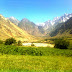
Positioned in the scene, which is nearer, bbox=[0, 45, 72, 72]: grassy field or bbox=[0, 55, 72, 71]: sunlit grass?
bbox=[0, 45, 72, 72]: grassy field

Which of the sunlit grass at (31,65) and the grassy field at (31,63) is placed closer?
the grassy field at (31,63)

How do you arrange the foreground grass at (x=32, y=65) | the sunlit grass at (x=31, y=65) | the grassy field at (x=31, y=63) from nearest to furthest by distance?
the grassy field at (x=31, y=63)
the foreground grass at (x=32, y=65)
the sunlit grass at (x=31, y=65)

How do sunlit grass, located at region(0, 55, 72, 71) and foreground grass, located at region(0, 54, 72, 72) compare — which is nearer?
foreground grass, located at region(0, 54, 72, 72)

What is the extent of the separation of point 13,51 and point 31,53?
6.63m

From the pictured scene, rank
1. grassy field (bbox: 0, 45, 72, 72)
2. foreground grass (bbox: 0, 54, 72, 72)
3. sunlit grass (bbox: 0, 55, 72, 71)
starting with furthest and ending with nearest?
1. sunlit grass (bbox: 0, 55, 72, 71)
2. foreground grass (bbox: 0, 54, 72, 72)
3. grassy field (bbox: 0, 45, 72, 72)

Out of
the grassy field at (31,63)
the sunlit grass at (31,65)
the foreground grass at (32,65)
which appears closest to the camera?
the grassy field at (31,63)

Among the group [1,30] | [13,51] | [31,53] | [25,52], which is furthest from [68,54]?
[1,30]

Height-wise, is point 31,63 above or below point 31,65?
below

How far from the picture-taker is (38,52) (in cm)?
2923

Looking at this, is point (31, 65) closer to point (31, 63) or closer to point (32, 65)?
point (32, 65)

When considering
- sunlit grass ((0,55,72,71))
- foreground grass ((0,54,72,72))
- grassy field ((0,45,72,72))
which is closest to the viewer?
grassy field ((0,45,72,72))

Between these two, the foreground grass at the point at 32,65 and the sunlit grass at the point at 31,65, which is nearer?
the foreground grass at the point at 32,65

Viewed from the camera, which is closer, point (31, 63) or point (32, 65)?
point (32, 65)

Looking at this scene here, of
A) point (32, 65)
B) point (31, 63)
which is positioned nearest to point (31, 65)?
point (32, 65)
